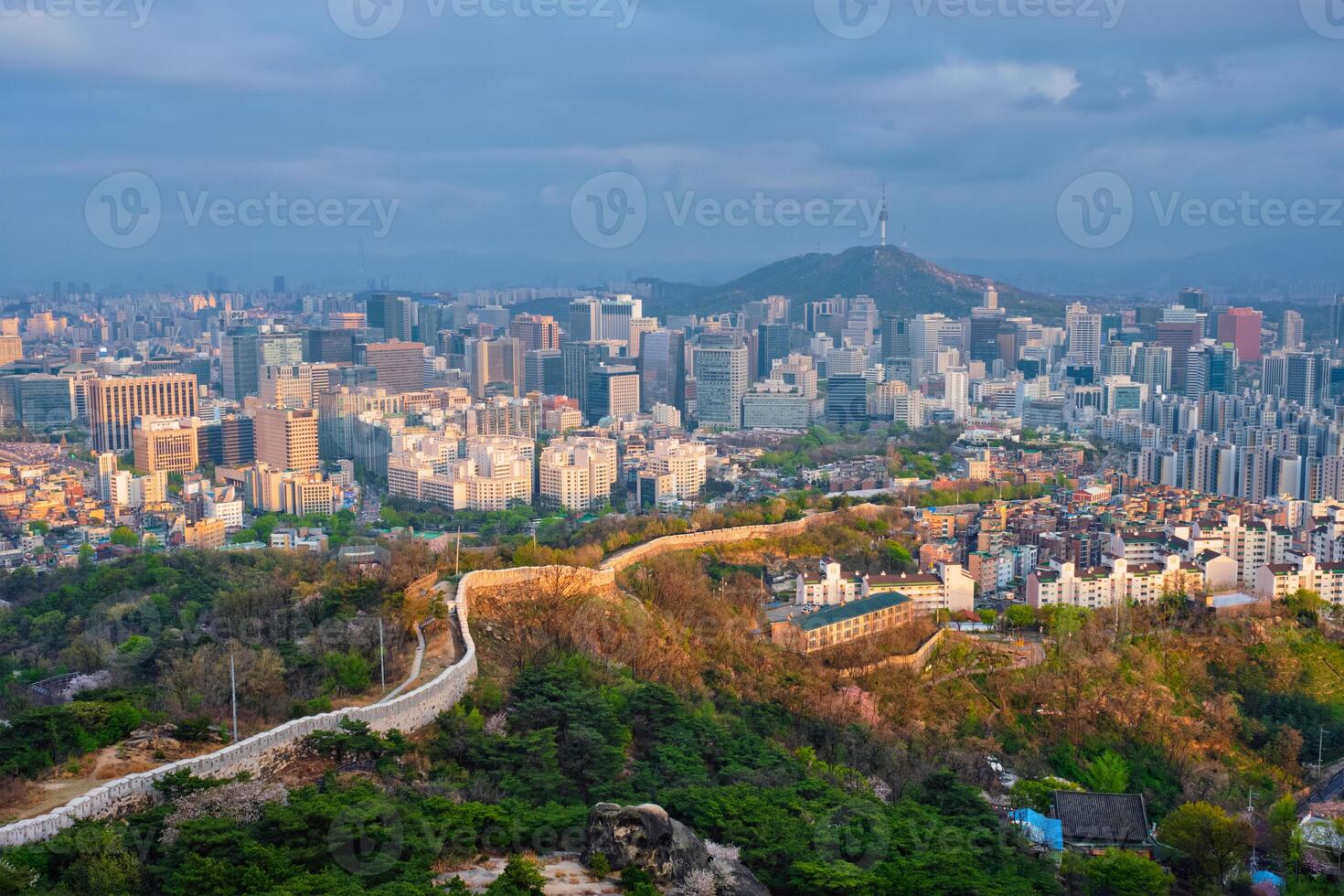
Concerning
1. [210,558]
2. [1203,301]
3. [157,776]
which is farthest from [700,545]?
[1203,301]

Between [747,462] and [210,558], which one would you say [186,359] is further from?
[210,558]

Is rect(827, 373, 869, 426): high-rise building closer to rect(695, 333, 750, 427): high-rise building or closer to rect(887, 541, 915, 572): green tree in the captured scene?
rect(695, 333, 750, 427): high-rise building

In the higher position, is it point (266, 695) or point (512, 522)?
point (266, 695)

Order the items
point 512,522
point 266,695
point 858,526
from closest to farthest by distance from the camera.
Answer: point 266,695
point 858,526
point 512,522

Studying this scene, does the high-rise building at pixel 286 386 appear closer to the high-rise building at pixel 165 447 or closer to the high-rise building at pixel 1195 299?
the high-rise building at pixel 165 447

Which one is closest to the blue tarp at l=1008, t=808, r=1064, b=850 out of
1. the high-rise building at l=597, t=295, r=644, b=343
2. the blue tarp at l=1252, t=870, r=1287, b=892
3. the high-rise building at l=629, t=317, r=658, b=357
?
the blue tarp at l=1252, t=870, r=1287, b=892

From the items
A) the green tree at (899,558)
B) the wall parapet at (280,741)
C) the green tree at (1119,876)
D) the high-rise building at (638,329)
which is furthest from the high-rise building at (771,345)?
the green tree at (1119,876)

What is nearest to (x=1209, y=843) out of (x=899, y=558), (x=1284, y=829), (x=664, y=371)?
(x=1284, y=829)
